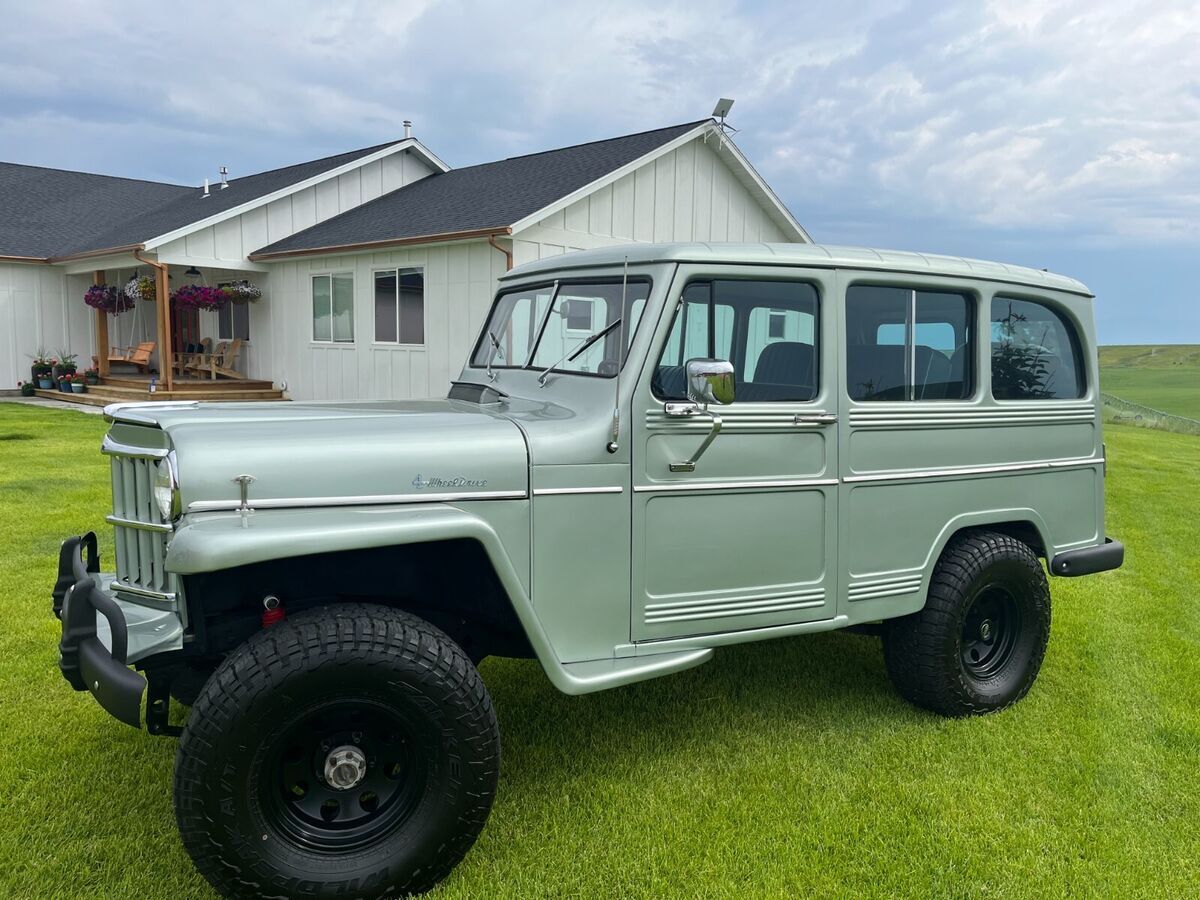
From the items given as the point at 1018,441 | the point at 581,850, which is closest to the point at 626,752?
the point at 581,850

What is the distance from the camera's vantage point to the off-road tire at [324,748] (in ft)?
8.77

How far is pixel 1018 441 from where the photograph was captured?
4.47 m

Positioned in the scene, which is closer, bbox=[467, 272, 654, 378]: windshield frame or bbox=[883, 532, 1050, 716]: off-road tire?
bbox=[467, 272, 654, 378]: windshield frame

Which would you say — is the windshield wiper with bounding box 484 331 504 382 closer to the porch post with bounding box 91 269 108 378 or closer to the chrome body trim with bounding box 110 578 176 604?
the chrome body trim with bounding box 110 578 176 604

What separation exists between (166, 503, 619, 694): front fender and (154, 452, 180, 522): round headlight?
119mm

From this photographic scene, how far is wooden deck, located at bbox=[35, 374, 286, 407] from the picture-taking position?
18844 mm

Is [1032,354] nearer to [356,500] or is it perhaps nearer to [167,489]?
[356,500]

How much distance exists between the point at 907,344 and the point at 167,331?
17.2m

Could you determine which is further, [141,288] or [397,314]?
[141,288]

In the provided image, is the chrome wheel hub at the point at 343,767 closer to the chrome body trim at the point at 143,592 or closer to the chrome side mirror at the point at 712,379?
the chrome body trim at the point at 143,592

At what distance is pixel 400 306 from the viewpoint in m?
16.2

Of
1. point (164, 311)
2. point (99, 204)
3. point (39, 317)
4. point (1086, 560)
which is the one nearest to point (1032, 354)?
point (1086, 560)

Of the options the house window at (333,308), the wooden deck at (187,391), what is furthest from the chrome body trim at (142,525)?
the wooden deck at (187,391)

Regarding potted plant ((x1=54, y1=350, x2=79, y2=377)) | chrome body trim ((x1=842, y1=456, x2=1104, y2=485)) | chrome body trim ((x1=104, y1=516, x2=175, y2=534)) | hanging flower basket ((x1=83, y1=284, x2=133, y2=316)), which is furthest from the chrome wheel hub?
potted plant ((x1=54, y1=350, x2=79, y2=377))
